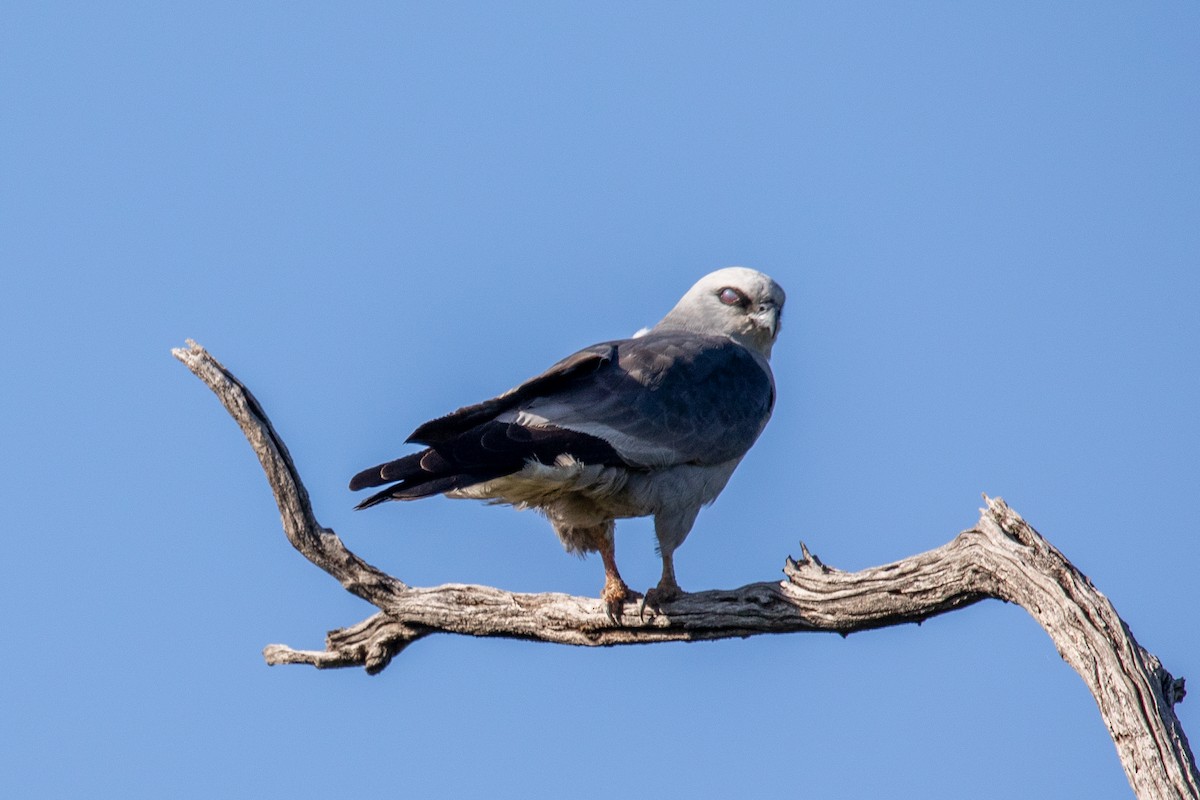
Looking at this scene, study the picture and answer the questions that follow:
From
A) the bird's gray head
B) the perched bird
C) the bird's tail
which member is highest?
the bird's gray head

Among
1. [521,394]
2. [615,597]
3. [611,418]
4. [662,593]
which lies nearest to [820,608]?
[662,593]

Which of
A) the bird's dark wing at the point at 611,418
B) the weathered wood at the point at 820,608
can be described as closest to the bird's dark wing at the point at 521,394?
the bird's dark wing at the point at 611,418

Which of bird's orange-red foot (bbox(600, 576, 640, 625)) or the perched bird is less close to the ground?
the perched bird

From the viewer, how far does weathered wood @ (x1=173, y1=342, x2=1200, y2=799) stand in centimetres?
635

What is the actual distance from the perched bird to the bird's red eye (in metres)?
0.50

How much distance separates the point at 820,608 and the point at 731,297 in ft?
10.4

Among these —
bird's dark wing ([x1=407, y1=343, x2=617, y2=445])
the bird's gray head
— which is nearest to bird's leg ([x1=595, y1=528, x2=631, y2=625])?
bird's dark wing ([x1=407, y1=343, x2=617, y2=445])

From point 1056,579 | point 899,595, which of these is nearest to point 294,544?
point 899,595

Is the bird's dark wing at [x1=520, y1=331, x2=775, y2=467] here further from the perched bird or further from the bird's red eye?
the bird's red eye

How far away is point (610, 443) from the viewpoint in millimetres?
8336

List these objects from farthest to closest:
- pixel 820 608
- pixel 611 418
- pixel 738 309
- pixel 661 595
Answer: pixel 738 309, pixel 611 418, pixel 661 595, pixel 820 608

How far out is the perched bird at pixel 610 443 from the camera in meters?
7.87

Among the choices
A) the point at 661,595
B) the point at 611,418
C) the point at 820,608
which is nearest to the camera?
the point at 820,608

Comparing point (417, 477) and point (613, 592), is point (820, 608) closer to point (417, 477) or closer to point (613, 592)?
point (613, 592)
